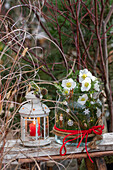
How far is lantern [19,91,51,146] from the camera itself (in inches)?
46.7

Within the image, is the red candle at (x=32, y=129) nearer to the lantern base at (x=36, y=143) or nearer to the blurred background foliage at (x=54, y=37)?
the lantern base at (x=36, y=143)

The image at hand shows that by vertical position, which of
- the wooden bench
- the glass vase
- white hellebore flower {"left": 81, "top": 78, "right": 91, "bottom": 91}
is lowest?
the wooden bench

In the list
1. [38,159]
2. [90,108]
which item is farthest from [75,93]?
[38,159]

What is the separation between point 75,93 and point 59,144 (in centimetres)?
27

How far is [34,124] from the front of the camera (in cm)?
120

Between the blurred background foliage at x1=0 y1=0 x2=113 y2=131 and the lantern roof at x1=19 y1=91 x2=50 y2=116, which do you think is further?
the blurred background foliage at x1=0 y1=0 x2=113 y2=131

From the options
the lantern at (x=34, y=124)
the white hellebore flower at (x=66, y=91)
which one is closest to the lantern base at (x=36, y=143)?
the lantern at (x=34, y=124)

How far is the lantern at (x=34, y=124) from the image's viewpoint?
3.89ft

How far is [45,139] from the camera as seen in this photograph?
3.99 ft

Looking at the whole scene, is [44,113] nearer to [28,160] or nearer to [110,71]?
[28,160]

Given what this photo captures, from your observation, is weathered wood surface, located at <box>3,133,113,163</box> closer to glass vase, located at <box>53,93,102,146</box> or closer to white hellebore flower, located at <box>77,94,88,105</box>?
glass vase, located at <box>53,93,102,146</box>

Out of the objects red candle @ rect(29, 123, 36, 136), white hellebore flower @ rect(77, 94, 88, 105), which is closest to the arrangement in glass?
white hellebore flower @ rect(77, 94, 88, 105)

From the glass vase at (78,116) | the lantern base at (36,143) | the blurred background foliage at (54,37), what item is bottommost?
the lantern base at (36,143)

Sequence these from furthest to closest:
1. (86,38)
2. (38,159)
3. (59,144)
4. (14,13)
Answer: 1. (14,13)
2. (86,38)
3. (59,144)
4. (38,159)
